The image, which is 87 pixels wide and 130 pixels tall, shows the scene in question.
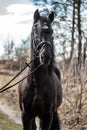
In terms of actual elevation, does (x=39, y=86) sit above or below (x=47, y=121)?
above

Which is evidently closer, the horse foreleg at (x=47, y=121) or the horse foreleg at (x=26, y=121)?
the horse foreleg at (x=47, y=121)

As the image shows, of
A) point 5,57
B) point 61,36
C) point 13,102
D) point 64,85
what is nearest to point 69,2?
point 61,36

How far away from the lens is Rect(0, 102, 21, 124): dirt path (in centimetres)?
1357

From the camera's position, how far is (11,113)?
14.8 m

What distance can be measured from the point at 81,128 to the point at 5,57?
31.3 meters

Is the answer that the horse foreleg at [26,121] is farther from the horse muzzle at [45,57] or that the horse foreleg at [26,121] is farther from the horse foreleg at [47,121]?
the horse muzzle at [45,57]

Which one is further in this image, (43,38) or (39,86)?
(39,86)

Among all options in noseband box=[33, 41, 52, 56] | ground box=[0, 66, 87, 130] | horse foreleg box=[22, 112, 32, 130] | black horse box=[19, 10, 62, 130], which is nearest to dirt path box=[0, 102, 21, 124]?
ground box=[0, 66, 87, 130]

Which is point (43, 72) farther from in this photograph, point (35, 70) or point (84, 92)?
point (84, 92)

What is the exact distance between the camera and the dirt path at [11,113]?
1357 centimetres

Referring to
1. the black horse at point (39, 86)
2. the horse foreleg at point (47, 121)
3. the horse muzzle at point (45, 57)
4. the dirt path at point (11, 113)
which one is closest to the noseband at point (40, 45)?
the black horse at point (39, 86)

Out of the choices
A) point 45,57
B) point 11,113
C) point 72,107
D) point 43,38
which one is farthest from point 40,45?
point 11,113

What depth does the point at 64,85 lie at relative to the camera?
13.7 m

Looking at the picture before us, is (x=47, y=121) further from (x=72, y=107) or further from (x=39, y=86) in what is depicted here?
(x=72, y=107)
